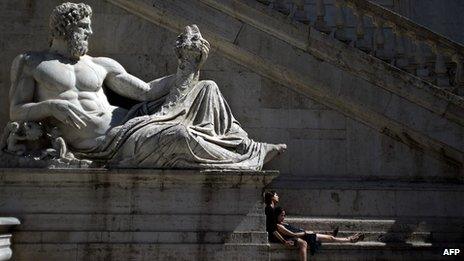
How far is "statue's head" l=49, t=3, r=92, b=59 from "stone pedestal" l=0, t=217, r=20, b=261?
2.41 metres

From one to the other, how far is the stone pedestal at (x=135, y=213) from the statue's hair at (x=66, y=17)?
6.59 ft

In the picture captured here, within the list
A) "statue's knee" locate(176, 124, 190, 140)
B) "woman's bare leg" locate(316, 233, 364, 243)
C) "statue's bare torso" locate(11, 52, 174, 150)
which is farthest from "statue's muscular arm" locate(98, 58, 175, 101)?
"woman's bare leg" locate(316, 233, 364, 243)

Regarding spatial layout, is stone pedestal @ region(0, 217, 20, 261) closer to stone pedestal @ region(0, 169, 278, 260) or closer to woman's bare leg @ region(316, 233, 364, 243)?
stone pedestal @ region(0, 169, 278, 260)

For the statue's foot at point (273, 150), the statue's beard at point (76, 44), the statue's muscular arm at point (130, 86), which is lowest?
the statue's foot at point (273, 150)

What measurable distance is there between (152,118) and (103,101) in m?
0.83

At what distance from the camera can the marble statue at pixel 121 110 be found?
28.0 ft

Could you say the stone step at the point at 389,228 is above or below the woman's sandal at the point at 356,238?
above

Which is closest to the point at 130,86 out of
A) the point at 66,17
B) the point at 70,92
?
the point at 70,92

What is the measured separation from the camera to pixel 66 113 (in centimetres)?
862

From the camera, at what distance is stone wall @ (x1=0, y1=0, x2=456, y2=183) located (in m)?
9.84

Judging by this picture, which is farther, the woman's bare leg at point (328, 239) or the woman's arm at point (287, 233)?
the woman's bare leg at point (328, 239)
